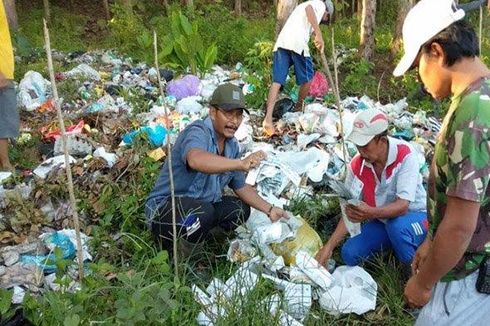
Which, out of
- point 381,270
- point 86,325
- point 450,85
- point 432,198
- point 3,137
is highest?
point 450,85

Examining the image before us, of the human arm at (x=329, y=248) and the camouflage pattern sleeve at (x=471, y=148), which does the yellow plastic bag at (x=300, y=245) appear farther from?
the camouflage pattern sleeve at (x=471, y=148)

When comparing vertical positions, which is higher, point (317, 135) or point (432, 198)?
point (432, 198)

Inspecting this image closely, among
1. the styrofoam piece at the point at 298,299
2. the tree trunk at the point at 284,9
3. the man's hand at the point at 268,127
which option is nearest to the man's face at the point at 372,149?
the styrofoam piece at the point at 298,299

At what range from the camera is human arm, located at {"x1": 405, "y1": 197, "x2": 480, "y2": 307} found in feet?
4.88

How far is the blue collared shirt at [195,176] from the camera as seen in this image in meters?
2.98

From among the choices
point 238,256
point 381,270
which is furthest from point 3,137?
point 381,270

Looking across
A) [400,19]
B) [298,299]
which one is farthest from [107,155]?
[400,19]

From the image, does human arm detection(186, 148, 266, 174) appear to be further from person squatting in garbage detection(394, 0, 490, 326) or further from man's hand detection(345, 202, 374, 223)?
person squatting in garbage detection(394, 0, 490, 326)

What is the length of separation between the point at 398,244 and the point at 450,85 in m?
1.63

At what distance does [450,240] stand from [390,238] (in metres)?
1.58

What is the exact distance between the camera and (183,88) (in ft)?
20.1

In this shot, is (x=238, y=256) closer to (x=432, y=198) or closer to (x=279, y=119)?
(x=432, y=198)

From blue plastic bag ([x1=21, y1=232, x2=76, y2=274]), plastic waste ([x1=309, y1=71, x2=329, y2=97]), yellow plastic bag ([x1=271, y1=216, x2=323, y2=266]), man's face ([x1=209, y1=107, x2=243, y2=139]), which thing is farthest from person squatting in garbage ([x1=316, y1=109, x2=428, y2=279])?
plastic waste ([x1=309, y1=71, x2=329, y2=97])

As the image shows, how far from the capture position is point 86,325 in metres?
2.40
